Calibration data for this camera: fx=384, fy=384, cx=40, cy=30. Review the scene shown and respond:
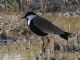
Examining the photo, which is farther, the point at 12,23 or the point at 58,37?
the point at 12,23

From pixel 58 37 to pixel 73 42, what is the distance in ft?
1.26

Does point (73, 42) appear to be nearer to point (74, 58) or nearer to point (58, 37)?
point (58, 37)

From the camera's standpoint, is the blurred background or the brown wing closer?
the blurred background

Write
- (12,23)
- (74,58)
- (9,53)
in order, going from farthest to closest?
(12,23), (9,53), (74,58)

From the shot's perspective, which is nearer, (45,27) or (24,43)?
(45,27)

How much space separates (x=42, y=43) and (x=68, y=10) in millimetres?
8406

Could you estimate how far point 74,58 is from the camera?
7.22m

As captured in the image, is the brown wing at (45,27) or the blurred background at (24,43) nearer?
the blurred background at (24,43)

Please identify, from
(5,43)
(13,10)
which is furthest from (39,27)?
(13,10)

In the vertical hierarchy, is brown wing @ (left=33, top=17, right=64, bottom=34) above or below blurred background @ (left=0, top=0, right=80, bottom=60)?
above

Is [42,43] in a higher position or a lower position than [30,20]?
lower

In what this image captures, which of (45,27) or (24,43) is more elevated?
(45,27)

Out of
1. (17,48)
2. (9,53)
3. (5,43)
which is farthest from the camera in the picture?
(5,43)

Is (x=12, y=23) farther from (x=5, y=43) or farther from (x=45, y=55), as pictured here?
(x=45, y=55)
